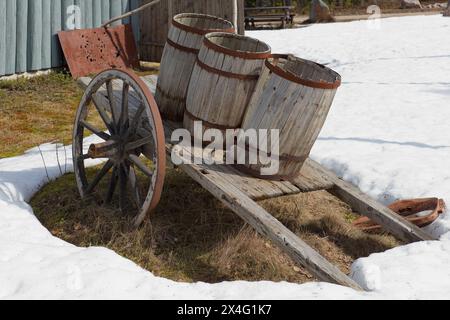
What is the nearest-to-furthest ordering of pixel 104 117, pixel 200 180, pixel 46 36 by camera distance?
pixel 200 180, pixel 104 117, pixel 46 36

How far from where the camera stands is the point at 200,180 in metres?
4.81

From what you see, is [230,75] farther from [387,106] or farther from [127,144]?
[387,106]

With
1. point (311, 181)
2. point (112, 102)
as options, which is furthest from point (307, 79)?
point (112, 102)

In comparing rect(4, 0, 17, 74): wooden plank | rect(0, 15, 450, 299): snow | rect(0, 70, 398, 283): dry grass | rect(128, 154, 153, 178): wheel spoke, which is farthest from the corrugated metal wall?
Answer: rect(128, 154, 153, 178): wheel spoke

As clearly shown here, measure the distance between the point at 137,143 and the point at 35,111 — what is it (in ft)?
14.2

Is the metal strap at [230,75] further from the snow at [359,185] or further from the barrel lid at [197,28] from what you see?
the snow at [359,185]

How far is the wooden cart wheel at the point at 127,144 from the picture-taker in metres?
4.77

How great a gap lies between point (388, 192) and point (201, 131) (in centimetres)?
199

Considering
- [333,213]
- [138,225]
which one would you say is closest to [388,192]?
[333,213]

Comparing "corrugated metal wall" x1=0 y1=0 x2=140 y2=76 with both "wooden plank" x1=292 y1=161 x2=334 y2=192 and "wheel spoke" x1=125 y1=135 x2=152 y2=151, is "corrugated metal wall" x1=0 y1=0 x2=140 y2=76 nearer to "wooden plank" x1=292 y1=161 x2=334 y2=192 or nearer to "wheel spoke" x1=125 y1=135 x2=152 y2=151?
"wheel spoke" x1=125 y1=135 x2=152 y2=151

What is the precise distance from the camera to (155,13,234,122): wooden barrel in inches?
211

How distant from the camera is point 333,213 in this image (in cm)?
580

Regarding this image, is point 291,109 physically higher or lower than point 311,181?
higher
